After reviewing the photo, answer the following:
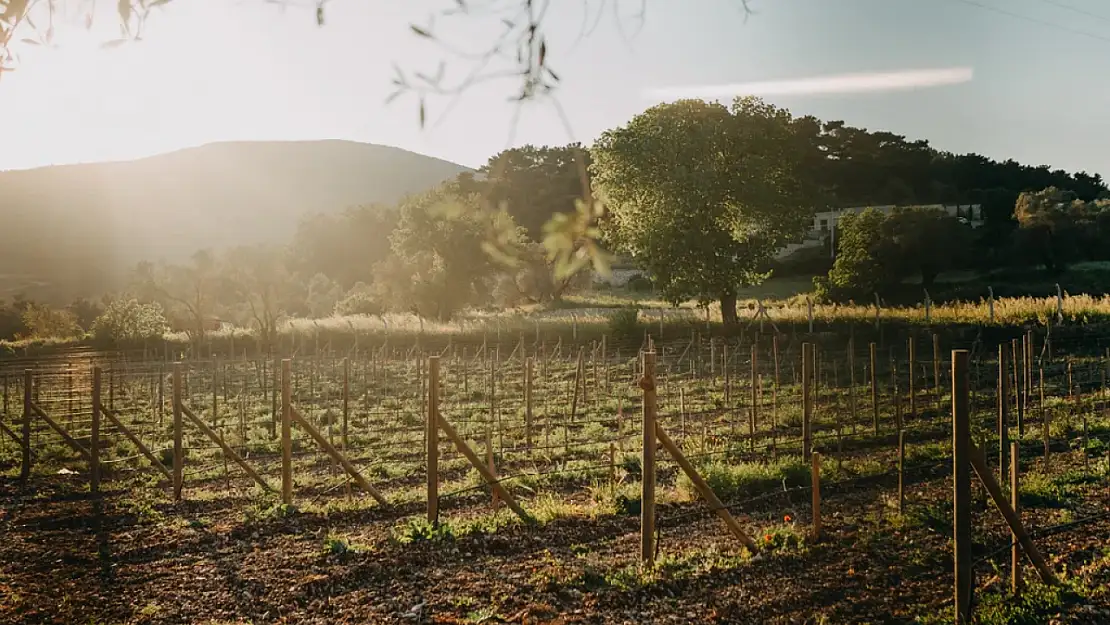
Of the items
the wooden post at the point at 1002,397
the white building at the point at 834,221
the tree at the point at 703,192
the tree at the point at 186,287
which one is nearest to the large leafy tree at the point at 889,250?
the white building at the point at 834,221

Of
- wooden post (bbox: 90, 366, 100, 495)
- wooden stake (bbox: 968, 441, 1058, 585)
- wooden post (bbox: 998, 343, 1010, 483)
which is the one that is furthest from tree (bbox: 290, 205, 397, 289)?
wooden stake (bbox: 968, 441, 1058, 585)

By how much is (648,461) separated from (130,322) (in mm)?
37490

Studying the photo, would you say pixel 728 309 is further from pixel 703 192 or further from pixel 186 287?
pixel 186 287

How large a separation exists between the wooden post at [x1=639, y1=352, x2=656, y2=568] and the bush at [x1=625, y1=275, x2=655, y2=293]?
47.2m

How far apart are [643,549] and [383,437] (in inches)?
336

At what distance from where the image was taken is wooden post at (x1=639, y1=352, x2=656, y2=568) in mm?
6379

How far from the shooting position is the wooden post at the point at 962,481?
4.79 metres

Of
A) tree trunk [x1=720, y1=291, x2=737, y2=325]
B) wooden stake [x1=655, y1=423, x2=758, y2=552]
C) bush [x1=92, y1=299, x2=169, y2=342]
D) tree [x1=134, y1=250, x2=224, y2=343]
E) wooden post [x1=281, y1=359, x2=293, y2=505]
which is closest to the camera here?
wooden stake [x1=655, y1=423, x2=758, y2=552]

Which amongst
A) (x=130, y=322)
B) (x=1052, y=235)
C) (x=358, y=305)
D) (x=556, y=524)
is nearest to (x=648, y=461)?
(x=556, y=524)

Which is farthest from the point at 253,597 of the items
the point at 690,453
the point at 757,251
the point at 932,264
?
→ the point at 932,264

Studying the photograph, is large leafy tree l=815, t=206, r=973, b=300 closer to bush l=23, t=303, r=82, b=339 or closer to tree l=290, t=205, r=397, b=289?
bush l=23, t=303, r=82, b=339

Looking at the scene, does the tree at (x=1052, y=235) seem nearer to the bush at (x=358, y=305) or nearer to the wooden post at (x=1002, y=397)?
the bush at (x=358, y=305)

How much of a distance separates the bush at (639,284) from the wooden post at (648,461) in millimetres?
47239

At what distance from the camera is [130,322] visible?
38.1 metres
